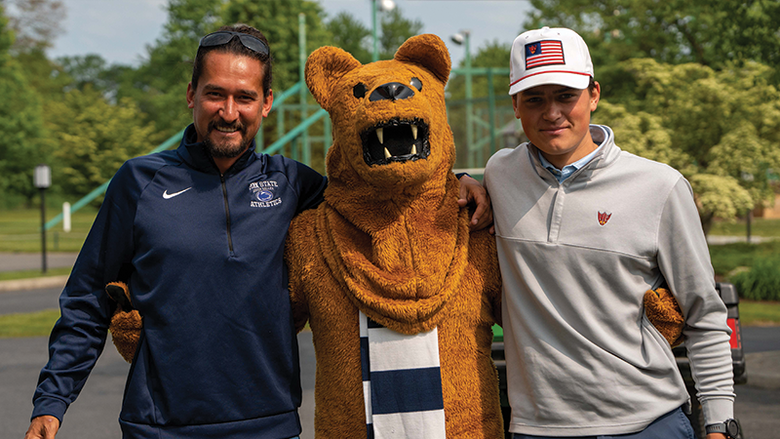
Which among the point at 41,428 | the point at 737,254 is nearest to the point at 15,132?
the point at 737,254

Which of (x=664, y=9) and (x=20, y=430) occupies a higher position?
(x=664, y=9)

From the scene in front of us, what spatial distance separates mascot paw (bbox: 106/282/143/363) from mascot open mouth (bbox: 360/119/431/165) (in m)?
1.03

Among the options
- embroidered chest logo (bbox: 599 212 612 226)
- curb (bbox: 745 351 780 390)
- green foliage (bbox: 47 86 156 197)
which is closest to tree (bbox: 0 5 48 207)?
green foliage (bbox: 47 86 156 197)

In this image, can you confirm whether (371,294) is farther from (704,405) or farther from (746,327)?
(746,327)

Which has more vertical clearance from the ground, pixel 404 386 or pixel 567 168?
pixel 567 168

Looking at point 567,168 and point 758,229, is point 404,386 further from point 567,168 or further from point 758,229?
point 758,229

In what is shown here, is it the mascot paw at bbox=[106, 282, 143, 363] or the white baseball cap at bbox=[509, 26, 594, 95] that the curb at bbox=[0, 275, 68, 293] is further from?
the white baseball cap at bbox=[509, 26, 594, 95]

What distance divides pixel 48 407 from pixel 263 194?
A: 41.9 inches

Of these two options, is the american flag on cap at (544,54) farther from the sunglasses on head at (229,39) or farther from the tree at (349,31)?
the tree at (349,31)

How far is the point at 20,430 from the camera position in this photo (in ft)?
19.7

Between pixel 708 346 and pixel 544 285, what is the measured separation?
60cm

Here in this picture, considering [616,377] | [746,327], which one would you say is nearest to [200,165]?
[616,377]

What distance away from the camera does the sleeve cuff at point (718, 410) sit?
2.31 metres

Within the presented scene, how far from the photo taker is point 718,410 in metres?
2.32
